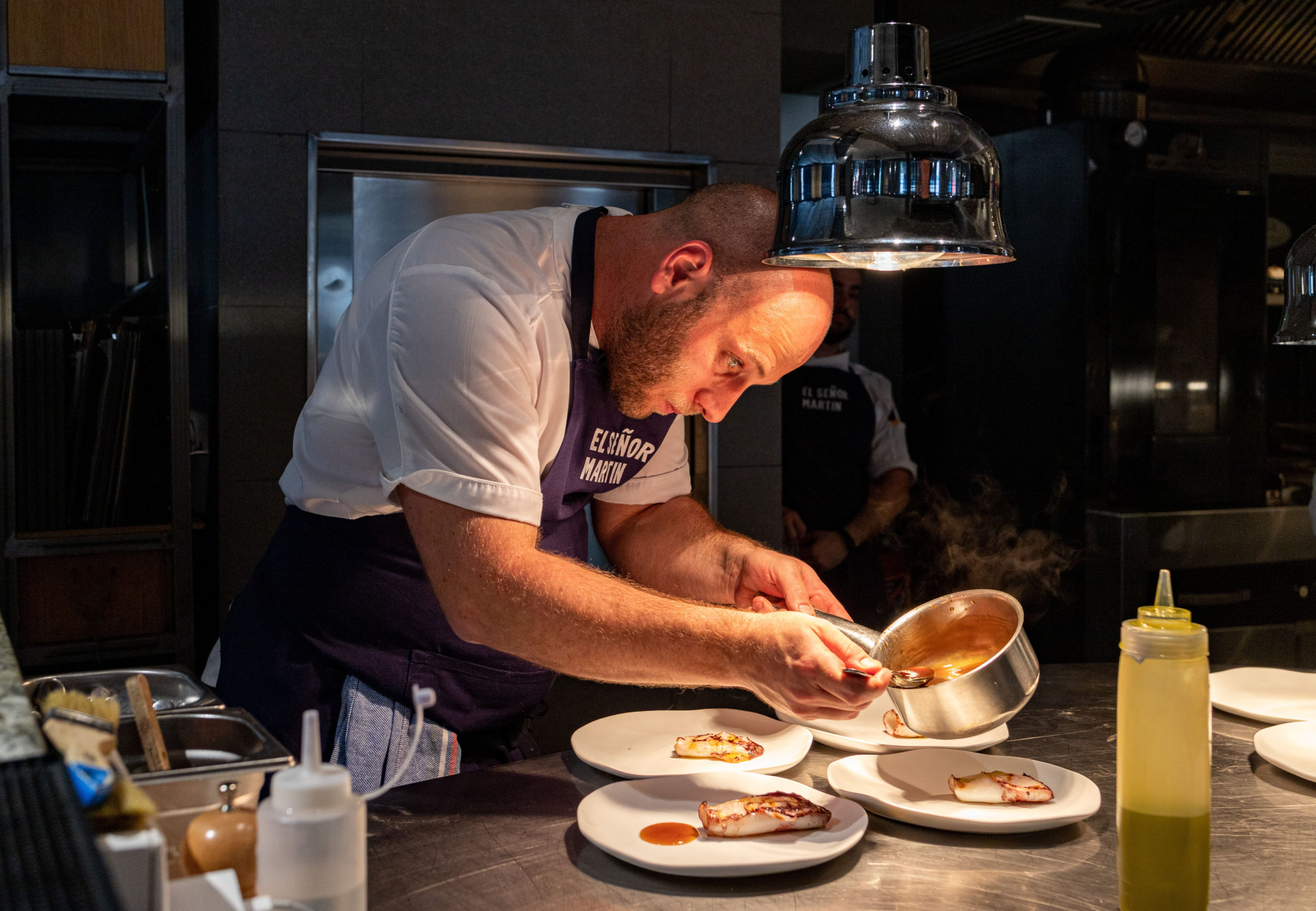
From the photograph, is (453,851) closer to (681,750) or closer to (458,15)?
(681,750)

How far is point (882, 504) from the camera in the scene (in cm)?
379

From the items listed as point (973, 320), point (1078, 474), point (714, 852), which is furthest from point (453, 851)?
point (973, 320)

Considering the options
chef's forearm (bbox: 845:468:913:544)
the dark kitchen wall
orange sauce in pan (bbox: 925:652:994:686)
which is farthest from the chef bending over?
chef's forearm (bbox: 845:468:913:544)

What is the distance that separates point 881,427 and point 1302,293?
2.22 metres

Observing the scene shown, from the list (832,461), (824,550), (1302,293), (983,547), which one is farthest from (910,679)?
(983,547)

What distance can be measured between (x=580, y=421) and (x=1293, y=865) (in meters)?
1.06

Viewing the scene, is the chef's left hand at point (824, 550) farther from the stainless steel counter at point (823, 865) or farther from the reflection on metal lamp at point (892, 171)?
the reflection on metal lamp at point (892, 171)

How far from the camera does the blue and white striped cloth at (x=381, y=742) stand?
1596 millimetres

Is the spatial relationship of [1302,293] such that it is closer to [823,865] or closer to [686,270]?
[686,270]

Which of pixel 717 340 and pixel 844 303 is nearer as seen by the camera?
pixel 717 340

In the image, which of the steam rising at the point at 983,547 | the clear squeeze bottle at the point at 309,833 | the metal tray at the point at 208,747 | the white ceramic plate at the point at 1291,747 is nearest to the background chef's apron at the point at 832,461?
the steam rising at the point at 983,547

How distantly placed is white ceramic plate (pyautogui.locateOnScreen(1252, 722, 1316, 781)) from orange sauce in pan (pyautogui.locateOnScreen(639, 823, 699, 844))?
76 cm

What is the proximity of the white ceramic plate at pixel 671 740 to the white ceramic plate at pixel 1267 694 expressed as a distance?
2.13 ft

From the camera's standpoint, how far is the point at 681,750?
1481mm
